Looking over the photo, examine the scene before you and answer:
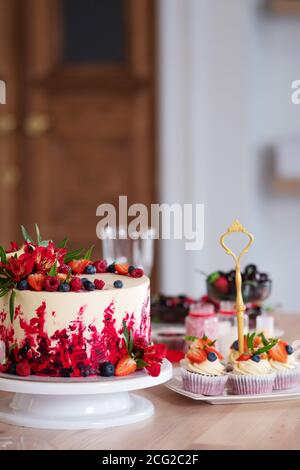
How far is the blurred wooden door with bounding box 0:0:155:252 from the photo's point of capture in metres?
3.88

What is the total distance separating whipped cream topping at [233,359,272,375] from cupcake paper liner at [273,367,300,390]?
0.04 m

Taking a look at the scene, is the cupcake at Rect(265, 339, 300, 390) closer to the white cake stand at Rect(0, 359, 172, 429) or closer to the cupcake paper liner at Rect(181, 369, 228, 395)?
the cupcake paper liner at Rect(181, 369, 228, 395)

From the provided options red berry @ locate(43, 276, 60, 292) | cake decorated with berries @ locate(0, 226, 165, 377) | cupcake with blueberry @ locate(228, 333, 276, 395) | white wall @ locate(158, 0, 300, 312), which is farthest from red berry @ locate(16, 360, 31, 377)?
white wall @ locate(158, 0, 300, 312)

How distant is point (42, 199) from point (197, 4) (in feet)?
3.70

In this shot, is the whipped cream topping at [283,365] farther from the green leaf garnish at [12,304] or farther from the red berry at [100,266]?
the green leaf garnish at [12,304]

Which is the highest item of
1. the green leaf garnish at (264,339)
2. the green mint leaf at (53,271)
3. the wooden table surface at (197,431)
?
the green mint leaf at (53,271)

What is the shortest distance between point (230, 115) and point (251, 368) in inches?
94.9

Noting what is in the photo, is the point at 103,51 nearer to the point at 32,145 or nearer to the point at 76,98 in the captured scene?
the point at 76,98

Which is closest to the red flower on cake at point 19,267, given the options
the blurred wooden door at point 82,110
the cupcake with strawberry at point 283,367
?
the cupcake with strawberry at point 283,367

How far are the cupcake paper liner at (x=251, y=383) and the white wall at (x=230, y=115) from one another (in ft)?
7.31

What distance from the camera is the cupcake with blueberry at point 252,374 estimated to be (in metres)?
1.36

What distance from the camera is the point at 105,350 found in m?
1.26
